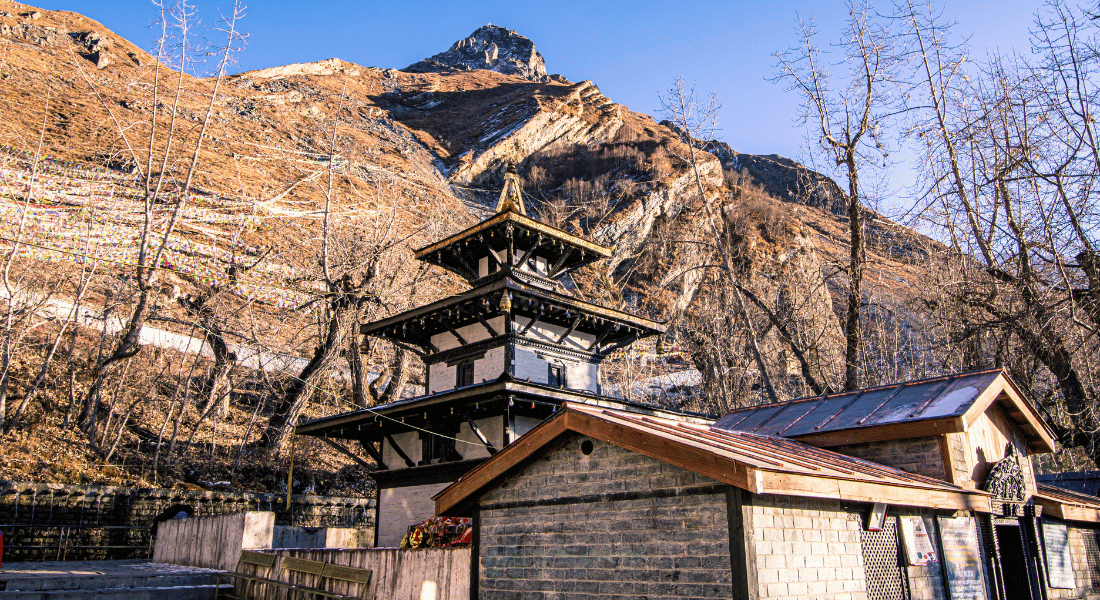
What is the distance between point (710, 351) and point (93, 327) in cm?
2945

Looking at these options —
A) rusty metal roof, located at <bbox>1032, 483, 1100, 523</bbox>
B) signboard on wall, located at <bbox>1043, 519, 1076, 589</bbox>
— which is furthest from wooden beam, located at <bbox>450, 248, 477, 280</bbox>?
signboard on wall, located at <bbox>1043, 519, 1076, 589</bbox>

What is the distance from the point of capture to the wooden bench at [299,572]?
1096 centimetres

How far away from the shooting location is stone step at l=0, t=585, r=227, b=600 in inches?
461

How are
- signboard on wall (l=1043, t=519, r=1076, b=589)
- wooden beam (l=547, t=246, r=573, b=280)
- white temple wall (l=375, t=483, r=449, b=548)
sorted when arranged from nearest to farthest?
signboard on wall (l=1043, t=519, r=1076, b=589)
white temple wall (l=375, t=483, r=449, b=548)
wooden beam (l=547, t=246, r=573, b=280)

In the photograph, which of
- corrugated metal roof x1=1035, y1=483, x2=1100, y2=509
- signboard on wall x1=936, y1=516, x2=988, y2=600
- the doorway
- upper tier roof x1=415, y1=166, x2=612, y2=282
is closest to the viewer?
signboard on wall x1=936, y1=516, x2=988, y2=600

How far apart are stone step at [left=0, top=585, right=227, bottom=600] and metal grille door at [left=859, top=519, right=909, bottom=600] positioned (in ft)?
38.5

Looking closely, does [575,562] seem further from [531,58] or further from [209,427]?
[531,58]

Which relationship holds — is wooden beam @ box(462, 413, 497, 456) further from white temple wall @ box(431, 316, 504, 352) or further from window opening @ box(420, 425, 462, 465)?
white temple wall @ box(431, 316, 504, 352)

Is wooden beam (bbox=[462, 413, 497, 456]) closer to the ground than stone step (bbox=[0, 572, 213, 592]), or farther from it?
farther from it

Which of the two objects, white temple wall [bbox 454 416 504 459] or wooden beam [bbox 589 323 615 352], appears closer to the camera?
white temple wall [bbox 454 416 504 459]

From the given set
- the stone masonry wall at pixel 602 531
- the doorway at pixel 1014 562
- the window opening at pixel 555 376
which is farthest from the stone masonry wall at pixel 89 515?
the doorway at pixel 1014 562

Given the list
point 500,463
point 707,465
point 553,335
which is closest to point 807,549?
point 707,465

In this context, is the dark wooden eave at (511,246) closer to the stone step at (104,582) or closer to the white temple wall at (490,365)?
the white temple wall at (490,365)

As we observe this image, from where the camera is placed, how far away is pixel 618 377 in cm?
4372
